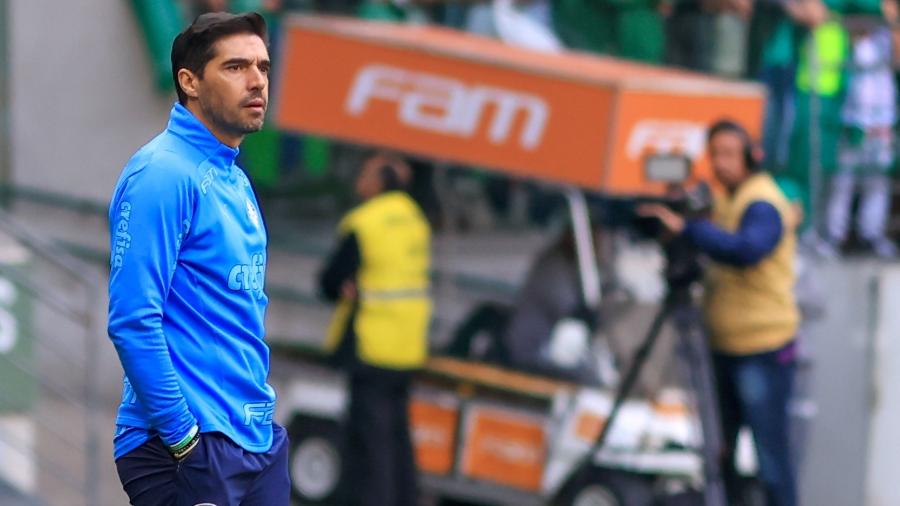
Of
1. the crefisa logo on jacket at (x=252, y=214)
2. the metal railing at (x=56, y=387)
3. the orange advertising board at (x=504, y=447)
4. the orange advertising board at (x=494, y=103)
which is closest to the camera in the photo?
the crefisa logo on jacket at (x=252, y=214)

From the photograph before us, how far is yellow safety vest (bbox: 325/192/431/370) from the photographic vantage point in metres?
8.78

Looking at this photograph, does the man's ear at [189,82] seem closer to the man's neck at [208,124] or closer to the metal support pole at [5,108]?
the man's neck at [208,124]

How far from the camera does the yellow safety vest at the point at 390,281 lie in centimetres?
878

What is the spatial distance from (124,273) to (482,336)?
537 centimetres

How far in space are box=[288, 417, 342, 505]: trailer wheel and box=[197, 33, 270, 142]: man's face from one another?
5.22 m

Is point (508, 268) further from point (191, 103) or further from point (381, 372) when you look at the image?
point (191, 103)

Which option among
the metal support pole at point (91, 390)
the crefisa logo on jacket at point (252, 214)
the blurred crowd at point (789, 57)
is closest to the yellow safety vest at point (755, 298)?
the metal support pole at point (91, 390)

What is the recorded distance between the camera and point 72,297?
11.6 metres

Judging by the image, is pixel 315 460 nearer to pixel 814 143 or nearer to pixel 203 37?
pixel 814 143

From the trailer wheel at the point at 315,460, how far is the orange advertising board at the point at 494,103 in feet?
4.84

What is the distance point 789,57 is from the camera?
514 inches

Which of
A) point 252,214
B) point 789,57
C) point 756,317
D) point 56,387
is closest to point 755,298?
point 756,317

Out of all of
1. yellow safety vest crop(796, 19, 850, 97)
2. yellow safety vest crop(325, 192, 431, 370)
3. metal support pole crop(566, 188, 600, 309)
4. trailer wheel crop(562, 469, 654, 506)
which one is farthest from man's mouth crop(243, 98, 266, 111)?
yellow safety vest crop(796, 19, 850, 97)

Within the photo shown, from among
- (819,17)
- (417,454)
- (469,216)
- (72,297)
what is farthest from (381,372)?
(819,17)
